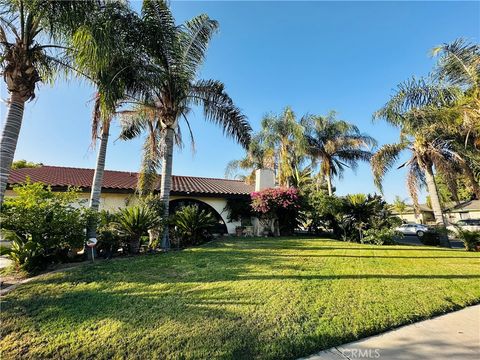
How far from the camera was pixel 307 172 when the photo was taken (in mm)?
30266

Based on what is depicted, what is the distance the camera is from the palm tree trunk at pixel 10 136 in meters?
5.59

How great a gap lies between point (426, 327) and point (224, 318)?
3.48m

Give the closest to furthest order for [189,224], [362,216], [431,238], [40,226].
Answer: [40,226], [189,224], [362,216], [431,238]

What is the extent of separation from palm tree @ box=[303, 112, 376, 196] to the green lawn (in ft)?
52.9

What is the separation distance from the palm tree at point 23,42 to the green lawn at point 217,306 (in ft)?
10.7

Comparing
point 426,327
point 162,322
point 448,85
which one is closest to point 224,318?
point 162,322

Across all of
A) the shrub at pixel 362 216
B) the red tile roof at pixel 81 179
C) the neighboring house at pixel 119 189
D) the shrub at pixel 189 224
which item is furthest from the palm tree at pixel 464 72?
the red tile roof at pixel 81 179

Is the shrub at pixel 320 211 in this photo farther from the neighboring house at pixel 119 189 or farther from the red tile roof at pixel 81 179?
the red tile roof at pixel 81 179

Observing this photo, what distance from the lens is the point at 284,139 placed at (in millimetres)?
20594

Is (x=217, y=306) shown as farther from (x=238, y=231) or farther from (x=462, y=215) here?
(x=462, y=215)

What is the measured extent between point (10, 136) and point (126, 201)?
28.2 ft

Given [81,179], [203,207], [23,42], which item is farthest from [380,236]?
[81,179]

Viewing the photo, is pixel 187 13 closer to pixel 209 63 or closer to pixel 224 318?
pixel 209 63

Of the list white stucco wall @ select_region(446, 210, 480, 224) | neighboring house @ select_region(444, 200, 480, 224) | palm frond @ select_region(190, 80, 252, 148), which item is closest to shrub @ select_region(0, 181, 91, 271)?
palm frond @ select_region(190, 80, 252, 148)
